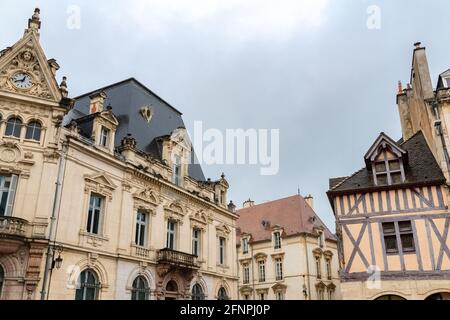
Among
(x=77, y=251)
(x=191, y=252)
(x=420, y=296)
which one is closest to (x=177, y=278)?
(x=191, y=252)

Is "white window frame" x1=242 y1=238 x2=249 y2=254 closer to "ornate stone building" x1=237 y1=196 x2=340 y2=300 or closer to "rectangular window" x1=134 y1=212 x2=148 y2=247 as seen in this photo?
"ornate stone building" x1=237 y1=196 x2=340 y2=300

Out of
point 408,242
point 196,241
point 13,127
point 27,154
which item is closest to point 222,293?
point 196,241

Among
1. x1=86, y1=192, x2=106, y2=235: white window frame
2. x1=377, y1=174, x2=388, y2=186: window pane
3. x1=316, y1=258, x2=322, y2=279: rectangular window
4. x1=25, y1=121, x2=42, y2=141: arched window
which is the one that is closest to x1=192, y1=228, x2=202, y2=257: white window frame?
x1=86, y1=192, x2=106, y2=235: white window frame

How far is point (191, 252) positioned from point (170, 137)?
678cm

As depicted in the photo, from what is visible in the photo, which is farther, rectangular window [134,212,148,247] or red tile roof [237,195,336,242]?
red tile roof [237,195,336,242]

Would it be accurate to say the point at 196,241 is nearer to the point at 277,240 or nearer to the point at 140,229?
the point at 140,229

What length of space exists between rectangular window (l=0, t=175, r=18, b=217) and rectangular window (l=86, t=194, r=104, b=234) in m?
3.20

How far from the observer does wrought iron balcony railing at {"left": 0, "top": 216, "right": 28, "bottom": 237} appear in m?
12.3

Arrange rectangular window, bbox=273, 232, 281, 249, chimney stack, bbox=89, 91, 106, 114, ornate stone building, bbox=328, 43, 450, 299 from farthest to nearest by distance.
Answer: rectangular window, bbox=273, 232, 281, 249
chimney stack, bbox=89, 91, 106, 114
ornate stone building, bbox=328, 43, 450, 299

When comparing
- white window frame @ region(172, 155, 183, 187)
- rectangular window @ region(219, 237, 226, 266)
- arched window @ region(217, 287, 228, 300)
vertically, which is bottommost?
arched window @ region(217, 287, 228, 300)

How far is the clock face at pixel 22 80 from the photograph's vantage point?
14.6 metres

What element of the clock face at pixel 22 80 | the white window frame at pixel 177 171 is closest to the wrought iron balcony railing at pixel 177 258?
the white window frame at pixel 177 171

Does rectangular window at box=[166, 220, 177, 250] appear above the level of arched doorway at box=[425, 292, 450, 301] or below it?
above

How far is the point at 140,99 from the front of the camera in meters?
22.4
